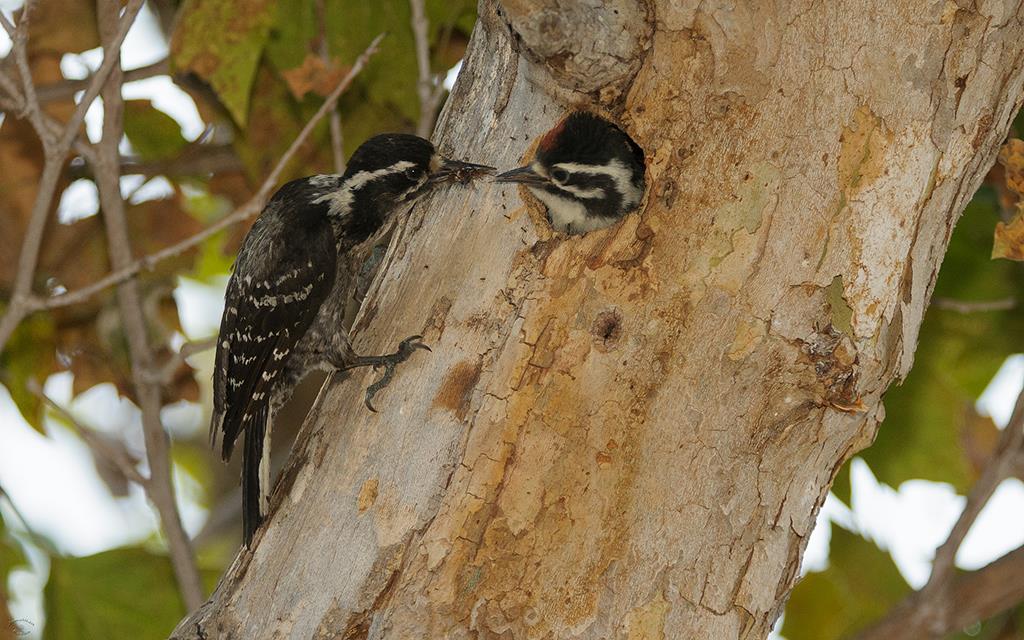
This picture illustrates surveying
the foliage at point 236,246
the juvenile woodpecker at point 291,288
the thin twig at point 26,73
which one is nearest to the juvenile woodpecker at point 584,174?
A: the juvenile woodpecker at point 291,288

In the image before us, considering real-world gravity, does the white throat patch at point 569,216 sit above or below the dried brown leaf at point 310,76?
below

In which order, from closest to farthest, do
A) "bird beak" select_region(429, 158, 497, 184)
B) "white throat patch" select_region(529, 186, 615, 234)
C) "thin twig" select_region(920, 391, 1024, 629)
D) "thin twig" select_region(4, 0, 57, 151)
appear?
"white throat patch" select_region(529, 186, 615, 234) → "bird beak" select_region(429, 158, 497, 184) → "thin twig" select_region(4, 0, 57, 151) → "thin twig" select_region(920, 391, 1024, 629)

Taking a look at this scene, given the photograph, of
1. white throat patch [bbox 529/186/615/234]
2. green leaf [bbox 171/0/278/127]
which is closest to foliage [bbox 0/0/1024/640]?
green leaf [bbox 171/0/278/127]

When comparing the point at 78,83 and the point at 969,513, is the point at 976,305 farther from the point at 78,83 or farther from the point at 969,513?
the point at 78,83

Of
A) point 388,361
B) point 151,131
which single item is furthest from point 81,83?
point 388,361

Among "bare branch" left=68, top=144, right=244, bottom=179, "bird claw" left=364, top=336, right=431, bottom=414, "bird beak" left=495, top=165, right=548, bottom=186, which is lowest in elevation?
"bird claw" left=364, top=336, right=431, bottom=414

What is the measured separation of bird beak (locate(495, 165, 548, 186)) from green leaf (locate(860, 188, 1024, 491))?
1.94m

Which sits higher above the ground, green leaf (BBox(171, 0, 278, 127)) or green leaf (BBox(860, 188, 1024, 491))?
green leaf (BBox(171, 0, 278, 127))

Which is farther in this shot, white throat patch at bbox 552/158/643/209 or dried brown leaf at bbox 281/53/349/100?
dried brown leaf at bbox 281/53/349/100

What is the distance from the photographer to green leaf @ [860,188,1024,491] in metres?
3.99

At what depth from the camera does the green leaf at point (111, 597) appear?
3.73 m

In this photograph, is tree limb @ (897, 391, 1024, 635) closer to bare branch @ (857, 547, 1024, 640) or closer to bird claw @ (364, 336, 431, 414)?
bare branch @ (857, 547, 1024, 640)

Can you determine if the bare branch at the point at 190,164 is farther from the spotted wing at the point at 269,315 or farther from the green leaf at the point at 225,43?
the spotted wing at the point at 269,315

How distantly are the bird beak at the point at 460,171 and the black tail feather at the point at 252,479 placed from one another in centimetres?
94
